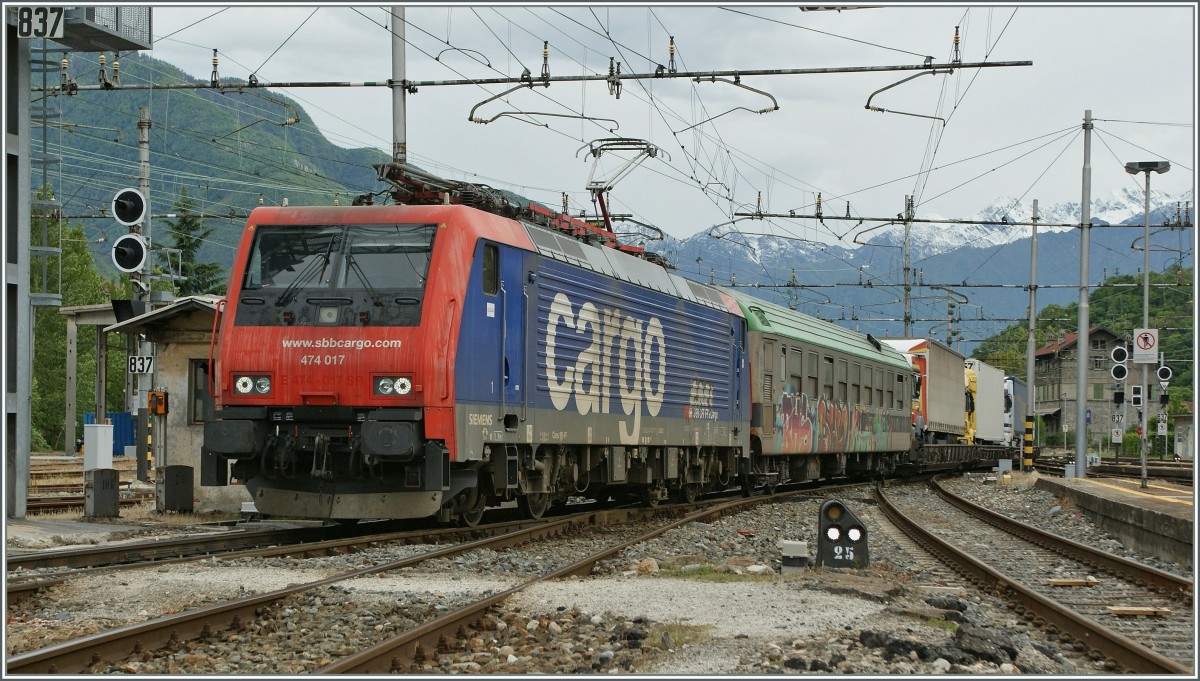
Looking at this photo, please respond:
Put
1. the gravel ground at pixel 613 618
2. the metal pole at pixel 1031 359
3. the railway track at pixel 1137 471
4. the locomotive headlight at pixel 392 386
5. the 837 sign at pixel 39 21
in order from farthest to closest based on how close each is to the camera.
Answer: the metal pole at pixel 1031 359, the railway track at pixel 1137 471, the 837 sign at pixel 39 21, the locomotive headlight at pixel 392 386, the gravel ground at pixel 613 618

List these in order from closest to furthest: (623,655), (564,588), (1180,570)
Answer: (623,655), (564,588), (1180,570)

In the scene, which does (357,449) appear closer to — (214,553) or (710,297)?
(214,553)

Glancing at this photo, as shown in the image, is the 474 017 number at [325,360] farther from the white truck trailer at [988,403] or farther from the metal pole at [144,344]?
the white truck trailer at [988,403]

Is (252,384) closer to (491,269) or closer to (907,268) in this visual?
(491,269)

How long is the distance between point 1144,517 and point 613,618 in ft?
30.5

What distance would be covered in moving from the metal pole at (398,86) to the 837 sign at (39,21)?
4.47 meters

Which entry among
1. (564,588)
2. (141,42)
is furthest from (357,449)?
(141,42)

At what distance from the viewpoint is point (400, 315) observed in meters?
12.0

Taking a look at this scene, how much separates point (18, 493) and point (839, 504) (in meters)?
9.93

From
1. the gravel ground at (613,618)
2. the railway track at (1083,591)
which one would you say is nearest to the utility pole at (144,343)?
the gravel ground at (613,618)

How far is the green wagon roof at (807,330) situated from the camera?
22375mm

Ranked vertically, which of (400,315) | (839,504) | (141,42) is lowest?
(839,504)

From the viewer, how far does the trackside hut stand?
55.5 ft

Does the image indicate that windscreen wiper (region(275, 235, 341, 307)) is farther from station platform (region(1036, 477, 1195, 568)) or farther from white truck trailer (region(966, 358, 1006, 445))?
white truck trailer (region(966, 358, 1006, 445))
